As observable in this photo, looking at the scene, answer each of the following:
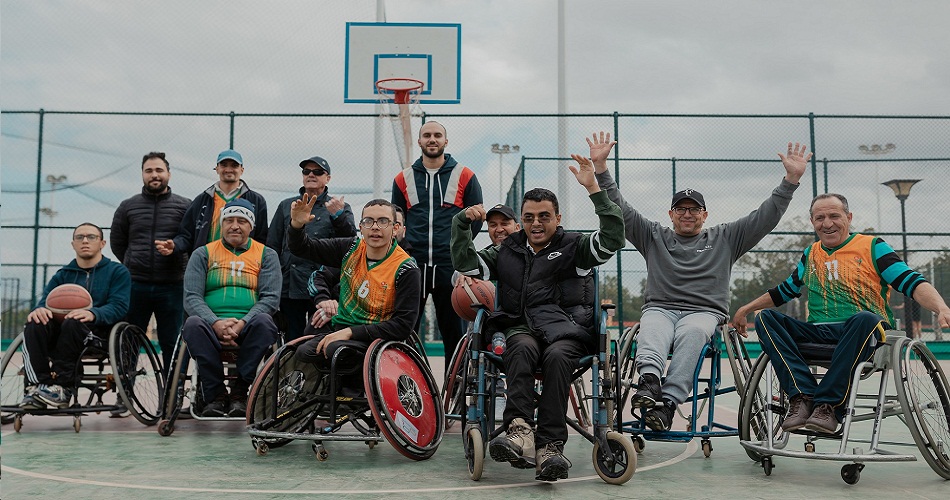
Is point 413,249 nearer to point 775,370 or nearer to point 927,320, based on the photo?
point 775,370

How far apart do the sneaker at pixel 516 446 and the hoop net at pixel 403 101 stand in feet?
21.8

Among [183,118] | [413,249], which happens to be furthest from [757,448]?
[183,118]

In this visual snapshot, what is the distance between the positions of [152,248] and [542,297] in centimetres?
318

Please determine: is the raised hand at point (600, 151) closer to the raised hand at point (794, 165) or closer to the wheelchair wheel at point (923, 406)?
the raised hand at point (794, 165)

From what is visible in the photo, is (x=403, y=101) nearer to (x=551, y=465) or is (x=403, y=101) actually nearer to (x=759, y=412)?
(x=759, y=412)

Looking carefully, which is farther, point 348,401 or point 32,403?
point 32,403

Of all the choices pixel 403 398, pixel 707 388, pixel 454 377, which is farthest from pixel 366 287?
pixel 707 388

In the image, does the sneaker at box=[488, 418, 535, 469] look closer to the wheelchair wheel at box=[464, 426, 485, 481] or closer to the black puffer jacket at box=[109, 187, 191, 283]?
the wheelchair wheel at box=[464, 426, 485, 481]

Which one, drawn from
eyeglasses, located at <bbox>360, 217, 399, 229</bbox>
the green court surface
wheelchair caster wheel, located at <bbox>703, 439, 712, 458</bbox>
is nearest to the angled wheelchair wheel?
the green court surface

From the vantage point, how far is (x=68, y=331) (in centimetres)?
492

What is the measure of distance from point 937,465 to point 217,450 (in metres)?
3.45

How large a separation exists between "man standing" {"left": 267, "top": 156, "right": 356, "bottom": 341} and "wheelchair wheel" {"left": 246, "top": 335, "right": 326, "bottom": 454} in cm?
95

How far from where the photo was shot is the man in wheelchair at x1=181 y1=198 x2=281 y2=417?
4.65m

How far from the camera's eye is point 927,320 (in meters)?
11.4
